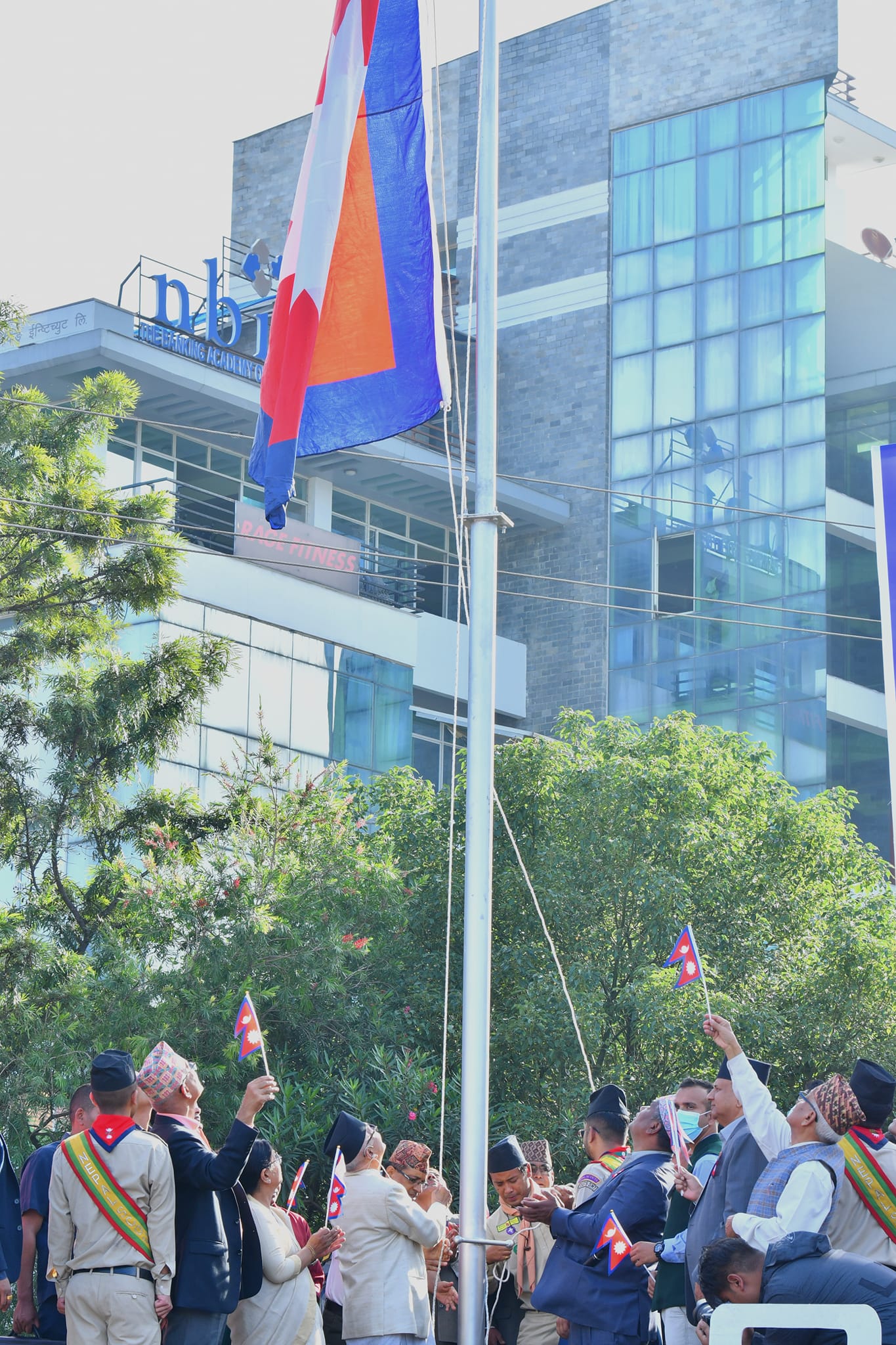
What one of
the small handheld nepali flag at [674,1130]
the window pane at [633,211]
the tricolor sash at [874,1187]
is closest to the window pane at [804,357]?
the window pane at [633,211]

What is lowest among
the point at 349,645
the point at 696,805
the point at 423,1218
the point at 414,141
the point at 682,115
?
the point at 423,1218

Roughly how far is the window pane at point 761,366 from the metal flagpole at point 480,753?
35.8 metres

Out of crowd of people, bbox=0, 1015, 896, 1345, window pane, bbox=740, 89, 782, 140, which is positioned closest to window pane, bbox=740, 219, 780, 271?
window pane, bbox=740, 89, 782, 140

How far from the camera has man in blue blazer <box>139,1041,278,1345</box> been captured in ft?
24.6

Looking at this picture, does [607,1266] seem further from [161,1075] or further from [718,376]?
[718,376]

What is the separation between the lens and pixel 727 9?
46.8 m

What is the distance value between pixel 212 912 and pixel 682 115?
33.5m

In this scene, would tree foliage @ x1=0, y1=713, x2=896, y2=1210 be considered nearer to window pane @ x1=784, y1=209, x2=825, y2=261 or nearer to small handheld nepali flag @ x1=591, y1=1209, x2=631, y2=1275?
small handheld nepali flag @ x1=591, y1=1209, x2=631, y2=1275

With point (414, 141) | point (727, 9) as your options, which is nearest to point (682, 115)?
point (727, 9)

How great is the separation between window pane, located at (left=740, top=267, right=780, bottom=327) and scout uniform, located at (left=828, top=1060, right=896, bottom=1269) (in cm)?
3877

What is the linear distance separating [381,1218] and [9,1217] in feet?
5.27

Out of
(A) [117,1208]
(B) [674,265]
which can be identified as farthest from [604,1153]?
(B) [674,265]

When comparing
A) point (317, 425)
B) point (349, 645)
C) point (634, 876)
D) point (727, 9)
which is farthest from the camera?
point (727, 9)

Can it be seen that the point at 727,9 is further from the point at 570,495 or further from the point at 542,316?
the point at 570,495
